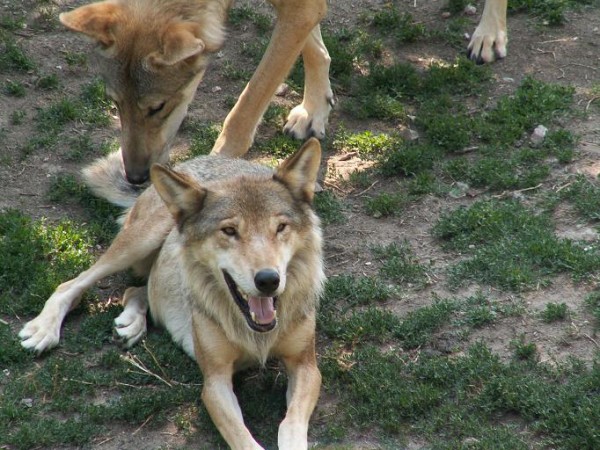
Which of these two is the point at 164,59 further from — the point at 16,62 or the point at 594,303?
the point at 594,303

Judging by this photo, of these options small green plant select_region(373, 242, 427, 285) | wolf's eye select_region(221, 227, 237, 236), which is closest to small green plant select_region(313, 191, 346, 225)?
small green plant select_region(373, 242, 427, 285)

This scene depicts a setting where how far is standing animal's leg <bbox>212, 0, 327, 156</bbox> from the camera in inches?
284

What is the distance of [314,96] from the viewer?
8.20 m

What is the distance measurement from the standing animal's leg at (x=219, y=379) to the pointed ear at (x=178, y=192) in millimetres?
611

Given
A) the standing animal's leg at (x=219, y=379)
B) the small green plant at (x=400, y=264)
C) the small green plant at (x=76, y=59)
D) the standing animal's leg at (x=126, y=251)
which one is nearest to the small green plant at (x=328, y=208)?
the small green plant at (x=400, y=264)

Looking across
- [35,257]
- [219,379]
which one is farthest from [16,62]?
[219,379]

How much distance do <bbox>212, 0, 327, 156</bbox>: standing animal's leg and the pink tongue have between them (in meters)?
2.25

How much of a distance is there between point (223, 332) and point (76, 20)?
8.48 ft

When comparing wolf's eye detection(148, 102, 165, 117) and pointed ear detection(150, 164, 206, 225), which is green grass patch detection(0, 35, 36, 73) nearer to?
wolf's eye detection(148, 102, 165, 117)

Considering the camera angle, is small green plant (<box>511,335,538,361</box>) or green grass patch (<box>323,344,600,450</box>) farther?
small green plant (<box>511,335,538,361</box>)

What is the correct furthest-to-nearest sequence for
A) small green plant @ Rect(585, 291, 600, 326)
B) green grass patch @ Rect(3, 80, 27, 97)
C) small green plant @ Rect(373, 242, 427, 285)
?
green grass patch @ Rect(3, 80, 27, 97) < small green plant @ Rect(373, 242, 427, 285) < small green plant @ Rect(585, 291, 600, 326)

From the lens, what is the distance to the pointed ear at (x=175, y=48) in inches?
262

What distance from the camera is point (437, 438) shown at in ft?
17.1

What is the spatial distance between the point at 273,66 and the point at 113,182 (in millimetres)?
1436
